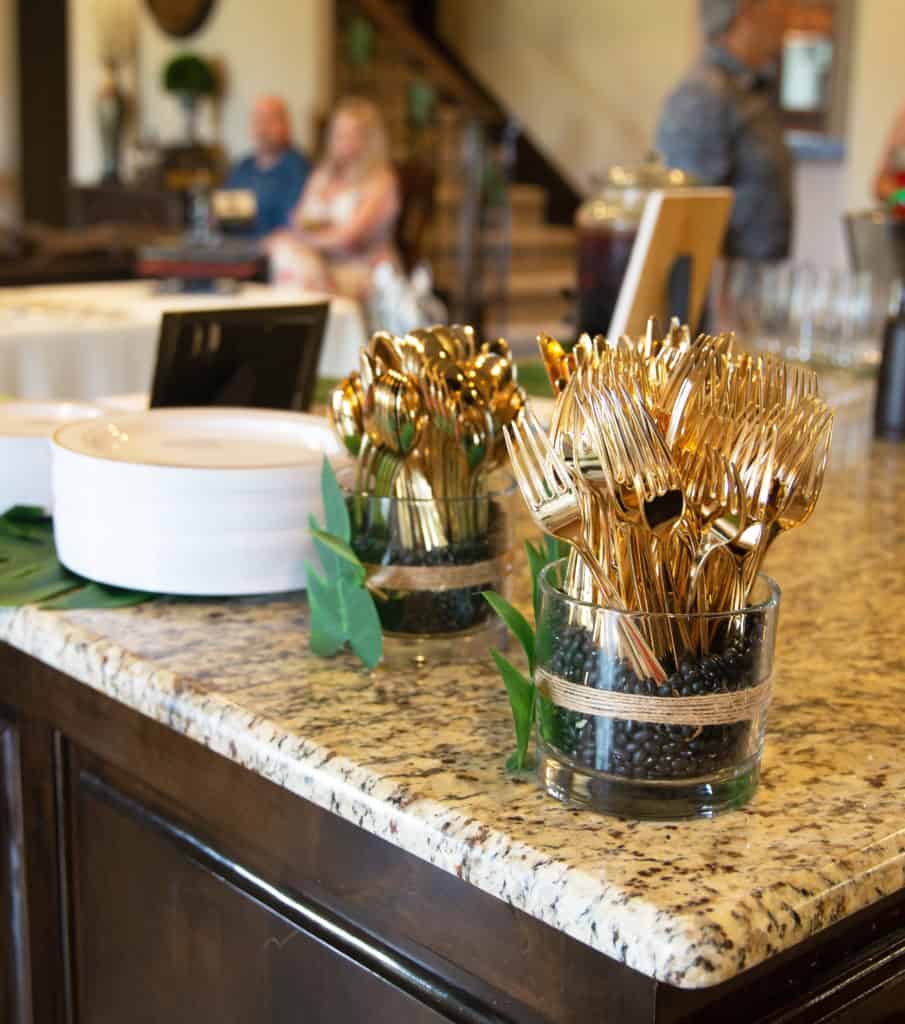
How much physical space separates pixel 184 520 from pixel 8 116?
9620 mm

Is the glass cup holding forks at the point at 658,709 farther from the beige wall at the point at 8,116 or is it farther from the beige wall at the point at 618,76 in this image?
the beige wall at the point at 8,116

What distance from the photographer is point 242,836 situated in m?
0.87

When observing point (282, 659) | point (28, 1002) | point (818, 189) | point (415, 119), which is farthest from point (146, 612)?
point (415, 119)

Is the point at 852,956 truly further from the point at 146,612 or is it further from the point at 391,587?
the point at 146,612

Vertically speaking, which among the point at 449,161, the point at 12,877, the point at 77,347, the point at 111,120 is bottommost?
the point at 12,877

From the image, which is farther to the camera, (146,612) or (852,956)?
(146,612)

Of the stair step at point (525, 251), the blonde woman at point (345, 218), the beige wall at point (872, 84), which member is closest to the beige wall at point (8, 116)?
the stair step at point (525, 251)

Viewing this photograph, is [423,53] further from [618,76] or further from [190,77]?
[190,77]

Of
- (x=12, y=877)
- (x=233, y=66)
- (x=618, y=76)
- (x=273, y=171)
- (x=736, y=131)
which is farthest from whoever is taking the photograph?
(x=233, y=66)

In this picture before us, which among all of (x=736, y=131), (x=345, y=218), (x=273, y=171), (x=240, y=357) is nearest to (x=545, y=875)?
(x=240, y=357)

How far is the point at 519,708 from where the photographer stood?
0.75 metres

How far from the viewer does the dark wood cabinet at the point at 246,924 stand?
686 millimetres

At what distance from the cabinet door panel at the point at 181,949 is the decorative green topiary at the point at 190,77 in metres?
8.57

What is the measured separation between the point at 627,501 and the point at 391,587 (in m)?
0.27
